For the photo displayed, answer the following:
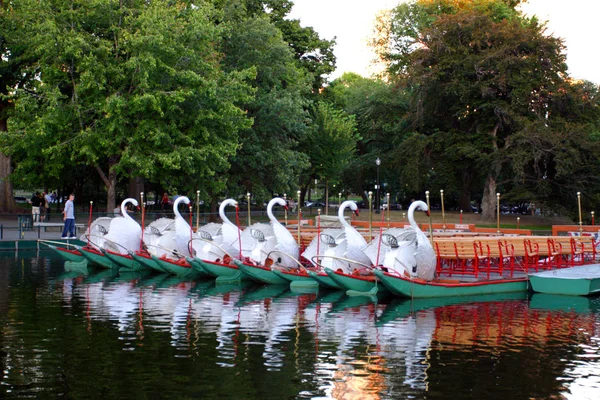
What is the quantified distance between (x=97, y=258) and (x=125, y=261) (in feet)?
4.79

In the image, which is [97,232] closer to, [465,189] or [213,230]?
[213,230]

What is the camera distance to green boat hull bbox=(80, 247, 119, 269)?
110 ft

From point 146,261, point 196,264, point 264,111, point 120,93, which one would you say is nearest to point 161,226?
point 146,261

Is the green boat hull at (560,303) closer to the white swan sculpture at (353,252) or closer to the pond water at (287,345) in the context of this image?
the pond water at (287,345)

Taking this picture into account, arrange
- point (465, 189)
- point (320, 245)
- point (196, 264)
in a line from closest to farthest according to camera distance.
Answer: point (320, 245) < point (196, 264) < point (465, 189)

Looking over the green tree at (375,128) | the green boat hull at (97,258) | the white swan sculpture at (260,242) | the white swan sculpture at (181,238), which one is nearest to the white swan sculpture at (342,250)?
the white swan sculpture at (260,242)

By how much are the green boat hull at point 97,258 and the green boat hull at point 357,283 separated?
11.6m

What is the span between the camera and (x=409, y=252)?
25141 millimetres

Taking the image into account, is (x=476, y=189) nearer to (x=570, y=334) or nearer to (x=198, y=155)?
(x=198, y=155)

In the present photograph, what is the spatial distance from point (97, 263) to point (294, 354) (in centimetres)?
1868

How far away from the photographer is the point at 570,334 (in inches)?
776

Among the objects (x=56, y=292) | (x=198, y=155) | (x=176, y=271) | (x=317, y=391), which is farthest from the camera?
(x=198, y=155)

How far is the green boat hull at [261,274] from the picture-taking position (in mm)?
28516

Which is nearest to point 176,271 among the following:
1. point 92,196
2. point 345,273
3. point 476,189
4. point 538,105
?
point 345,273
